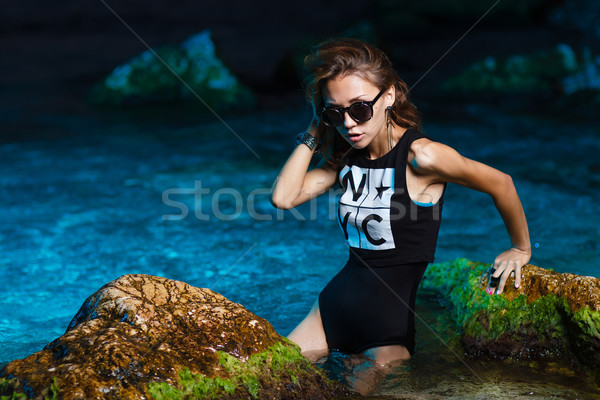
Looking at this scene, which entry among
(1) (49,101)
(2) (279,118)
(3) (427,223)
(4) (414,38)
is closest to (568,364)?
(3) (427,223)

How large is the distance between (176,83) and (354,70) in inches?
293

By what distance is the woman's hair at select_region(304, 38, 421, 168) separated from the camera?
111 inches

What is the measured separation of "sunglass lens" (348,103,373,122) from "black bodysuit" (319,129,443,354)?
0.70 ft

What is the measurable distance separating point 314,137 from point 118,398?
1.55m

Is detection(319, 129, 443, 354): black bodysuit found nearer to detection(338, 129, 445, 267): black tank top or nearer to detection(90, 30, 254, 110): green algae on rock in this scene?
detection(338, 129, 445, 267): black tank top

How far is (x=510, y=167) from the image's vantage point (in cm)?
Result: 696

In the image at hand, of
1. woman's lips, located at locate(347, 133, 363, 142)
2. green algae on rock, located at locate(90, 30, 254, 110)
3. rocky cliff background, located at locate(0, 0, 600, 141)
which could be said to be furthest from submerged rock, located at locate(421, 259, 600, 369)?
green algae on rock, located at locate(90, 30, 254, 110)

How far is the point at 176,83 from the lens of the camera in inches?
388

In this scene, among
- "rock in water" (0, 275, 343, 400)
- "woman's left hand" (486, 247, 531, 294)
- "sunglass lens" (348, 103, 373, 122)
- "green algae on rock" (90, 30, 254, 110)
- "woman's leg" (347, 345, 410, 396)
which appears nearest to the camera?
"rock in water" (0, 275, 343, 400)

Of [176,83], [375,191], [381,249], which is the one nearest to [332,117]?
[375,191]

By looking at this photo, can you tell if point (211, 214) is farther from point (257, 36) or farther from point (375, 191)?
point (257, 36)

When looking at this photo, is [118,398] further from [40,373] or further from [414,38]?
[414,38]

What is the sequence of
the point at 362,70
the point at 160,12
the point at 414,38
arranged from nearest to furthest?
the point at 362,70 < the point at 414,38 < the point at 160,12

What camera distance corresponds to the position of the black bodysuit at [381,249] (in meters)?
2.94
